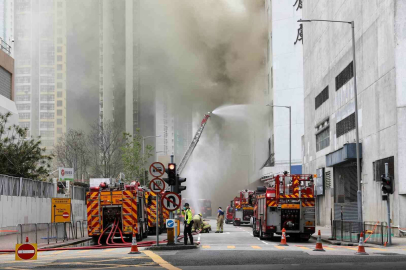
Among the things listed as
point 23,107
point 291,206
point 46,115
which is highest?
point 23,107

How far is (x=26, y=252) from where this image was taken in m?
20.0

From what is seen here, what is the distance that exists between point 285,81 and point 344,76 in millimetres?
48734

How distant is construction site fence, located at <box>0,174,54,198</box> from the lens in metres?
40.1

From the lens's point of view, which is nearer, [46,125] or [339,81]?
[339,81]

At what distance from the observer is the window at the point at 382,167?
36.5m

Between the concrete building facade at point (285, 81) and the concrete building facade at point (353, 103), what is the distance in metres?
29.5

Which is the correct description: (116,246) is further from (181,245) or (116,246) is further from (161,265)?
(161,265)

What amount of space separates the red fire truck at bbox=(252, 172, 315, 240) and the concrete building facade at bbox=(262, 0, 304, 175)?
64.1m

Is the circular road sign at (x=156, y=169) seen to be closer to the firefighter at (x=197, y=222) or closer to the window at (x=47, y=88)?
the firefighter at (x=197, y=222)

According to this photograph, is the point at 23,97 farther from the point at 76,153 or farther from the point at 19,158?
the point at 19,158

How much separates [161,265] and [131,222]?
13269 mm

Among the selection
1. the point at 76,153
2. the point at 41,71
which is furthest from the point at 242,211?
the point at 41,71

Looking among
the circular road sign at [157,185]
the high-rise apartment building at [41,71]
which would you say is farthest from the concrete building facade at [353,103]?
the high-rise apartment building at [41,71]

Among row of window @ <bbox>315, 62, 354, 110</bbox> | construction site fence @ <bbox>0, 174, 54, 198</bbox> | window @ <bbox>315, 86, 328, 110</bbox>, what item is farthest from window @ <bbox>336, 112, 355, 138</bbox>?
construction site fence @ <bbox>0, 174, 54, 198</bbox>
